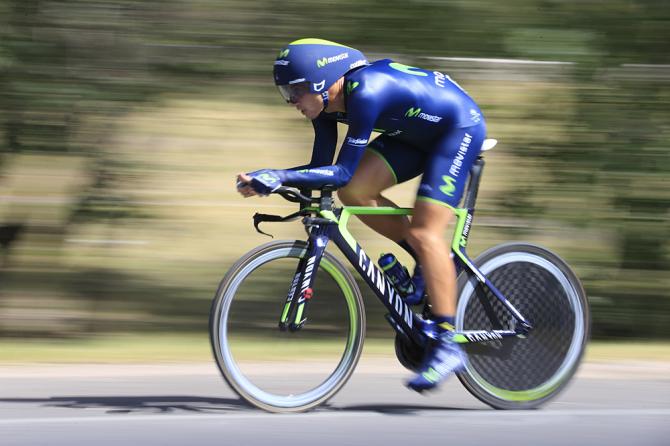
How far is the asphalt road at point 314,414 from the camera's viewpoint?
185 inches

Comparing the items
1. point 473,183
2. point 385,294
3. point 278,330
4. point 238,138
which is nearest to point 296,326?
point 278,330

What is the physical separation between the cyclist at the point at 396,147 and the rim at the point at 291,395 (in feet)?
1.04

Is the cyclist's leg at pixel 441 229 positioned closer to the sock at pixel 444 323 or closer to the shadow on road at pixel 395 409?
the sock at pixel 444 323

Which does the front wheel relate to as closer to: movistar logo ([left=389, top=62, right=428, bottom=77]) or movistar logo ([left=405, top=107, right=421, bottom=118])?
movistar logo ([left=405, top=107, right=421, bottom=118])

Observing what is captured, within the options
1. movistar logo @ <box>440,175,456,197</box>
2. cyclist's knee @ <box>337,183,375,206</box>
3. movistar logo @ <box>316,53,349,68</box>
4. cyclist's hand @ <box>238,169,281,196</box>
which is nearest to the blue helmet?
movistar logo @ <box>316,53,349,68</box>

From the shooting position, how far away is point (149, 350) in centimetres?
695

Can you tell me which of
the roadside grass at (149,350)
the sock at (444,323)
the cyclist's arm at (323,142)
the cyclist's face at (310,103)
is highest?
the cyclist's face at (310,103)

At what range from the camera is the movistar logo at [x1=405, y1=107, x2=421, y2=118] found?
16.6 feet

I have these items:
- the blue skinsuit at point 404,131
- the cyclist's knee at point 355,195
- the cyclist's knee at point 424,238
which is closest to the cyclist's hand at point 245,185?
the blue skinsuit at point 404,131

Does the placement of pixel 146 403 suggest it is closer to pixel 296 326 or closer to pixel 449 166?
pixel 296 326

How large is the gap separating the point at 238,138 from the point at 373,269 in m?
2.57

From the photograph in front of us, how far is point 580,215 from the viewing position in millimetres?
7449

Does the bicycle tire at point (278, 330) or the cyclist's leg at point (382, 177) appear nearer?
the bicycle tire at point (278, 330)

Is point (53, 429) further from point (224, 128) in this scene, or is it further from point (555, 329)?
point (224, 128)
